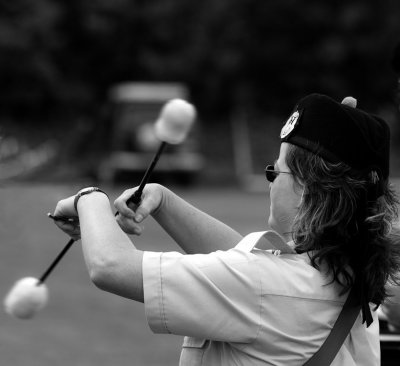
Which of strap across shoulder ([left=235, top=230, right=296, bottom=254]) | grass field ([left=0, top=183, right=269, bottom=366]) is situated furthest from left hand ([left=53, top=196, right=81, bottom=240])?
grass field ([left=0, top=183, right=269, bottom=366])

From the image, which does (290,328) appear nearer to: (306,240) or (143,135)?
(306,240)

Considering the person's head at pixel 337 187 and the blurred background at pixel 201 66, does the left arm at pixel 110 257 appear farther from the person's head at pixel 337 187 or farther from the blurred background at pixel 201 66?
the blurred background at pixel 201 66

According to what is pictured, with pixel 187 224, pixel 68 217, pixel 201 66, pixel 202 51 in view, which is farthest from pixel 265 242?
pixel 202 51

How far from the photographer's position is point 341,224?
99.2 inches

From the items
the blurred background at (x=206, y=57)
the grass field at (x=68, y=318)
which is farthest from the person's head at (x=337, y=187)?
the blurred background at (x=206, y=57)

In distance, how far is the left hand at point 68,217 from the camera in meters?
2.64

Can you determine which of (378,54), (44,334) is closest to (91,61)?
(378,54)

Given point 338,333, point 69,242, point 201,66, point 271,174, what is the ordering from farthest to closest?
point 201,66 → point 69,242 → point 271,174 → point 338,333

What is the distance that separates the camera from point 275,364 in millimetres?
2471

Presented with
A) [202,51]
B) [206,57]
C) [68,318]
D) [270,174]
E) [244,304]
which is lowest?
[206,57]

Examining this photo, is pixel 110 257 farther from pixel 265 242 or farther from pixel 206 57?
pixel 206 57

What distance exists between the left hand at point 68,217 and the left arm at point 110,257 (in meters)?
0.17

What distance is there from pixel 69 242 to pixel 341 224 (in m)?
0.70

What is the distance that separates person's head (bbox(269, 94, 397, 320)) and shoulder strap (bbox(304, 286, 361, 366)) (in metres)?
0.04
